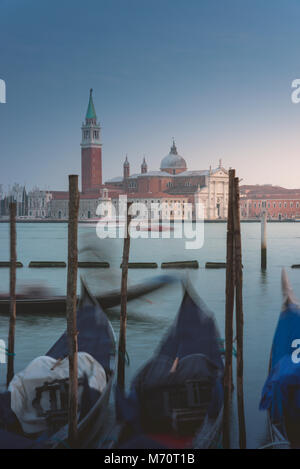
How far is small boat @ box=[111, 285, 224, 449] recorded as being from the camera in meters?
2.62

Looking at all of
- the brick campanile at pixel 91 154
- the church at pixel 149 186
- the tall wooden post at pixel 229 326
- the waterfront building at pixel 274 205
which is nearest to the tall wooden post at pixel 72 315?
the tall wooden post at pixel 229 326

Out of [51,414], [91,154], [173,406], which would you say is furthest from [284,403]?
[91,154]

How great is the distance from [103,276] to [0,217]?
53385 mm

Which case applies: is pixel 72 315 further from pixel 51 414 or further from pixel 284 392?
pixel 284 392

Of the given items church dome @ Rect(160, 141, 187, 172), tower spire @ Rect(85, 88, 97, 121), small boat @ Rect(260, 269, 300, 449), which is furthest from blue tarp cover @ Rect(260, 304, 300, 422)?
tower spire @ Rect(85, 88, 97, 121)

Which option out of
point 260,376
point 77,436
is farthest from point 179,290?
point 77,436

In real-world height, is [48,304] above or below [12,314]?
below

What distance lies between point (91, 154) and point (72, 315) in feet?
174

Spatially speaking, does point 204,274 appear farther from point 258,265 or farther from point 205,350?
point 205,350

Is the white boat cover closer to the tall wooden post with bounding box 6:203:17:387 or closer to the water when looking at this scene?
the water

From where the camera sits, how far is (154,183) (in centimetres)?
5253

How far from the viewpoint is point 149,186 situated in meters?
52.7
